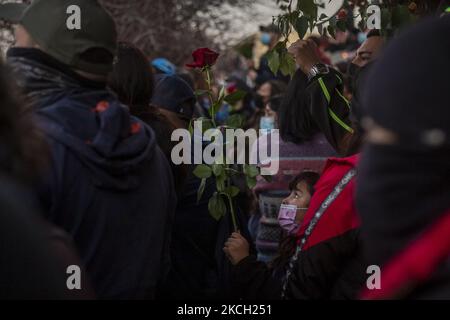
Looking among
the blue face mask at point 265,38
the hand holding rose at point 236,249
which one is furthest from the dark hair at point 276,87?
the hand holding rose at point 236,249

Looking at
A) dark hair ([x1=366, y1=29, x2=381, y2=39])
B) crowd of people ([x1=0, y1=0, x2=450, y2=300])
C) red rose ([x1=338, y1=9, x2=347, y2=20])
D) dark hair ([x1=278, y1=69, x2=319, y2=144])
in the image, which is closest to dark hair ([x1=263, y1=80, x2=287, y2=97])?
crowd of people ([x1=0, y1=0, x2=450, y2=300])

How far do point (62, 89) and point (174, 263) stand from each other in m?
1.73

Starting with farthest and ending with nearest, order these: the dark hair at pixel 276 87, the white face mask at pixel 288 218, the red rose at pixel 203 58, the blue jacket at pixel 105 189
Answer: the dark hair at pixel 276 87 → the red rose at pixel 203 58 → the white face mask at pixel 288 218 → the blue jacket at pixel 105 189

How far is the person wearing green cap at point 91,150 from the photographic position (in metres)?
2.49

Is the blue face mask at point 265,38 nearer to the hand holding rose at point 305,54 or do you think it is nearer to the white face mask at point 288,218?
the hand holding rose at point 305,54

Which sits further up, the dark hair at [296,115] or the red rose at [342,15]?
the red rose at [342,15]

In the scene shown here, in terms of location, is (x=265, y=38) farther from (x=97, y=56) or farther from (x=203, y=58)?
(x=97, y=56)

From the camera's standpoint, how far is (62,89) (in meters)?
2.60

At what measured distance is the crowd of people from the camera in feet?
5.39

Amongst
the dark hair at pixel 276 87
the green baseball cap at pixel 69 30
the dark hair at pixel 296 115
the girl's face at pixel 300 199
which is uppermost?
the green baseball cap at pixel 69 30

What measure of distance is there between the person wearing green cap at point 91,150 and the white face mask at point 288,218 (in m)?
1.05

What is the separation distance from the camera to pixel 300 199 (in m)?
3.91

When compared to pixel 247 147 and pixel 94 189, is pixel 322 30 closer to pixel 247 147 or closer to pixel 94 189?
pixel 247 147
